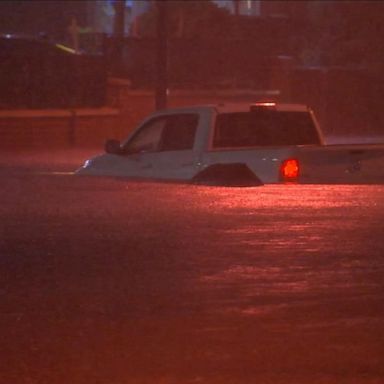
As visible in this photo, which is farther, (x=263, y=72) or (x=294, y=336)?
(x=263, y=72)

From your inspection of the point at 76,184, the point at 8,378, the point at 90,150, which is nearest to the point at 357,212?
the point at 76,184

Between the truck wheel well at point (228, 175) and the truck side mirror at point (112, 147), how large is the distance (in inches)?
51.5

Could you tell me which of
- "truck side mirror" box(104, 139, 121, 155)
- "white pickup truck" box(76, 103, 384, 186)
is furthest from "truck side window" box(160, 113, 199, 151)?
"truck side mirror" box(104, 139, 121, 155)

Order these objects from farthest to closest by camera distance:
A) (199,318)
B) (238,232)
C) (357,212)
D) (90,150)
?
1. (90,150)
2. (357,212)
3. (238,232)
4. (199,318)

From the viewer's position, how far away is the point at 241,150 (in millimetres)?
16703

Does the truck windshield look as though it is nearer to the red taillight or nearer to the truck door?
Result: the truck door

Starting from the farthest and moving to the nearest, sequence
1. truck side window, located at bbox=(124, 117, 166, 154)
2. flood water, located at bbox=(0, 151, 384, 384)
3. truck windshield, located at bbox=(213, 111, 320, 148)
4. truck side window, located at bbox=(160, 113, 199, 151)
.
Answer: truck side window, located at bbox=(124, 117, 166, 154) < truck side window, located at bbox=(160, 113, 199, 151) < truck windshield, located at bbox=(213, 111, 320, 148) < flood water, located at bbox=(0, 151, 384, 384)

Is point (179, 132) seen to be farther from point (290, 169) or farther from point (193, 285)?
point (193, 285)

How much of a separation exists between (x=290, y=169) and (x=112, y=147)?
9.48 ft

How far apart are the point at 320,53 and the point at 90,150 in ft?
64.3

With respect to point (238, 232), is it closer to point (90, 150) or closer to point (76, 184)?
point (76, 184)

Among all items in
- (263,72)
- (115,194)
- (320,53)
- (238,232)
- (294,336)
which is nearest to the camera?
(294,336)

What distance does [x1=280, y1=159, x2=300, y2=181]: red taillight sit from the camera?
52.9 ft

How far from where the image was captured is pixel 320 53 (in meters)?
Answer: 51.3
